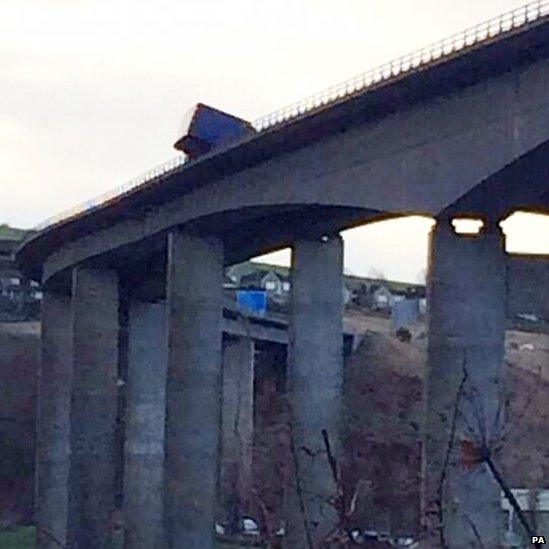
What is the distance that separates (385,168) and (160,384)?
27.5m

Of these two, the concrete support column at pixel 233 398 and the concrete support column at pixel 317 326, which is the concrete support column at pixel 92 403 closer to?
the concrete support column at pixel 233 398

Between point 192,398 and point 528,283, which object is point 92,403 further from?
point 528,283

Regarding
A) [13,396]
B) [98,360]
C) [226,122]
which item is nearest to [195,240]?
[226,122]

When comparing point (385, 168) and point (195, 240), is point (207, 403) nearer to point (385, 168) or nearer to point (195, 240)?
point (195, 240)

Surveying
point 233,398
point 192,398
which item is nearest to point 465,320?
point 192,398

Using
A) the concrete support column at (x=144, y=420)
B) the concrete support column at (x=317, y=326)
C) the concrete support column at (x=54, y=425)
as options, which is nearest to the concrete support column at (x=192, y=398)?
the concrete support column at (x=317, y=326)

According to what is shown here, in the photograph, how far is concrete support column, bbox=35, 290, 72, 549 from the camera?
60188 millimetres

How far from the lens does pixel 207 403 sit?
42875mm

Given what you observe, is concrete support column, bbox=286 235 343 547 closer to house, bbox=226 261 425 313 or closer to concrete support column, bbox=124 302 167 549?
concrete support column, bbox=124 302 167 549

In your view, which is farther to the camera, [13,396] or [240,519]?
[13,396]

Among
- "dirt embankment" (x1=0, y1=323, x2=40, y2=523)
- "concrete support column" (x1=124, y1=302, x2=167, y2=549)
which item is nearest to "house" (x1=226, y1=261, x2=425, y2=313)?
Answer: "dirt embankment" (x1=0, y1=323, x2=40, y2=523)

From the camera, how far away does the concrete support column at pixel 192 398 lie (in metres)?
42.1

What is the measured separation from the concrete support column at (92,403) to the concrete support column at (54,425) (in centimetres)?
367

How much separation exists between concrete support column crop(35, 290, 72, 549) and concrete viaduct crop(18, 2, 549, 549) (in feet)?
0.25
